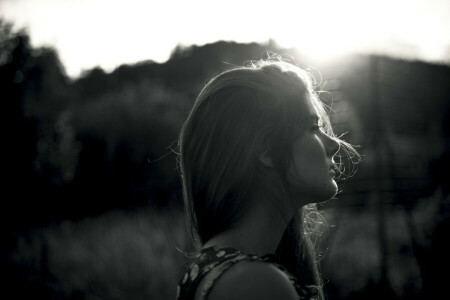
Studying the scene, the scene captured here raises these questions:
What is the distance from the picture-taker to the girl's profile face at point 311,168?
1.35 metres

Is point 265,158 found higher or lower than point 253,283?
higher

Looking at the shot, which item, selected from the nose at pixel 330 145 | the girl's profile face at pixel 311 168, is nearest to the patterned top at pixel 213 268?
the girl's profile face at pixel 311 168

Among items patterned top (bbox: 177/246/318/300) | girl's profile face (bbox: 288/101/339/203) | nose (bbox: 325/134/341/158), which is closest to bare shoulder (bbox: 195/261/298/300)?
patterned top (bbox: 177/246/318/300)

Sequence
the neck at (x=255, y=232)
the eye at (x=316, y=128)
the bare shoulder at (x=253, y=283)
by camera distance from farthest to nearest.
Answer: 1. the eye at (x=316, y=128)
2. the neck at (x=255, y=232)
3. the bare shoulder at (x=253, y=283)

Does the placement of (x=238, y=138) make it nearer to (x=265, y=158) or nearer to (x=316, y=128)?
(x=265, y=158)

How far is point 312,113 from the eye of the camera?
4.66 ft

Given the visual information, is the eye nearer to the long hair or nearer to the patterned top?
the long hair

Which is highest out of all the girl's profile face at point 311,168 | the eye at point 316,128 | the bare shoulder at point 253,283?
the eye at point 316,128

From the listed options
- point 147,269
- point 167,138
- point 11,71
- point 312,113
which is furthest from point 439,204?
point 11,71

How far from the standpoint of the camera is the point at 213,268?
121 cm

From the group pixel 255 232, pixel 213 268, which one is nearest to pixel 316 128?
pixel 255 232

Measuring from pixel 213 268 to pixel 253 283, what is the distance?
129 millimetres

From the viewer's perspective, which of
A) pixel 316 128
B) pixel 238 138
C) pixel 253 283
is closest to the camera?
pixel 253 283

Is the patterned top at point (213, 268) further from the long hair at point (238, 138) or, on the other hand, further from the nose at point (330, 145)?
the nose at point (330, 145)
